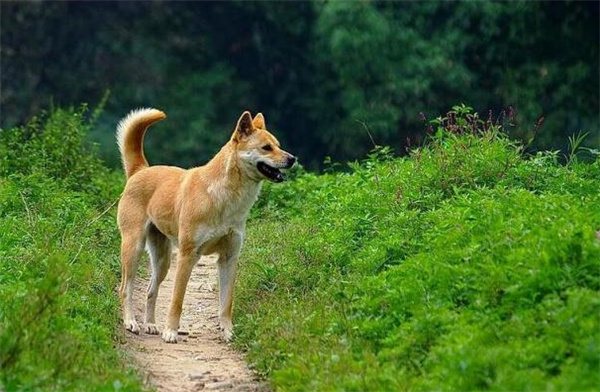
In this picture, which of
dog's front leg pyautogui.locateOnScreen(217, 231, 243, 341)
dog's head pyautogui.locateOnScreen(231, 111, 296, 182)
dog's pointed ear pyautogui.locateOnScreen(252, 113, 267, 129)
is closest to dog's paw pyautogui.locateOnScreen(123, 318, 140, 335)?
dog's front leg pyautogui.locateOnScreen(217, 231, 243, 341)

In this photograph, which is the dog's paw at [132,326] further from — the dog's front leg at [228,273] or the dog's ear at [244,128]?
the dog's ear at [244,128]

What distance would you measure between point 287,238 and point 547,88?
15821 mm

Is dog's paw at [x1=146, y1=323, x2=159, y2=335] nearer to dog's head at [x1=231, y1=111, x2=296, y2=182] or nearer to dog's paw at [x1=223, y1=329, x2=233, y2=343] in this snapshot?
dog's paw at [x1=223, y1=329, x2=233, y2=343]

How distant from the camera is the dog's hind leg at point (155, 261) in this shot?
1017cm

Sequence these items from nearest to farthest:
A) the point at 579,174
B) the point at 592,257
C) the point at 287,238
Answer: the point at 592,257
the point at 579,174
the point at 287,238

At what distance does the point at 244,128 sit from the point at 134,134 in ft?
4.36

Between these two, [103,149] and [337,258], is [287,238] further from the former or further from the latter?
[103,149]

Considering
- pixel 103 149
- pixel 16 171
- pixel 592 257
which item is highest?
pixel 592 257

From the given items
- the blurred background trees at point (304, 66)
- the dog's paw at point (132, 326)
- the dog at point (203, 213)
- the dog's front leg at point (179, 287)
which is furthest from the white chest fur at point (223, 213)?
the blurred background trees at point (304, 66)

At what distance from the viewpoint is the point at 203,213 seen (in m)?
9.70

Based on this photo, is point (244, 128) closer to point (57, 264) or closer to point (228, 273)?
point (228, 273)

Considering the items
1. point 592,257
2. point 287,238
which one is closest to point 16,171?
point 287,238

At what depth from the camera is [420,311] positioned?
809 cm

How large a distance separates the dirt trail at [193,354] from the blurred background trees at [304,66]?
556 inches
